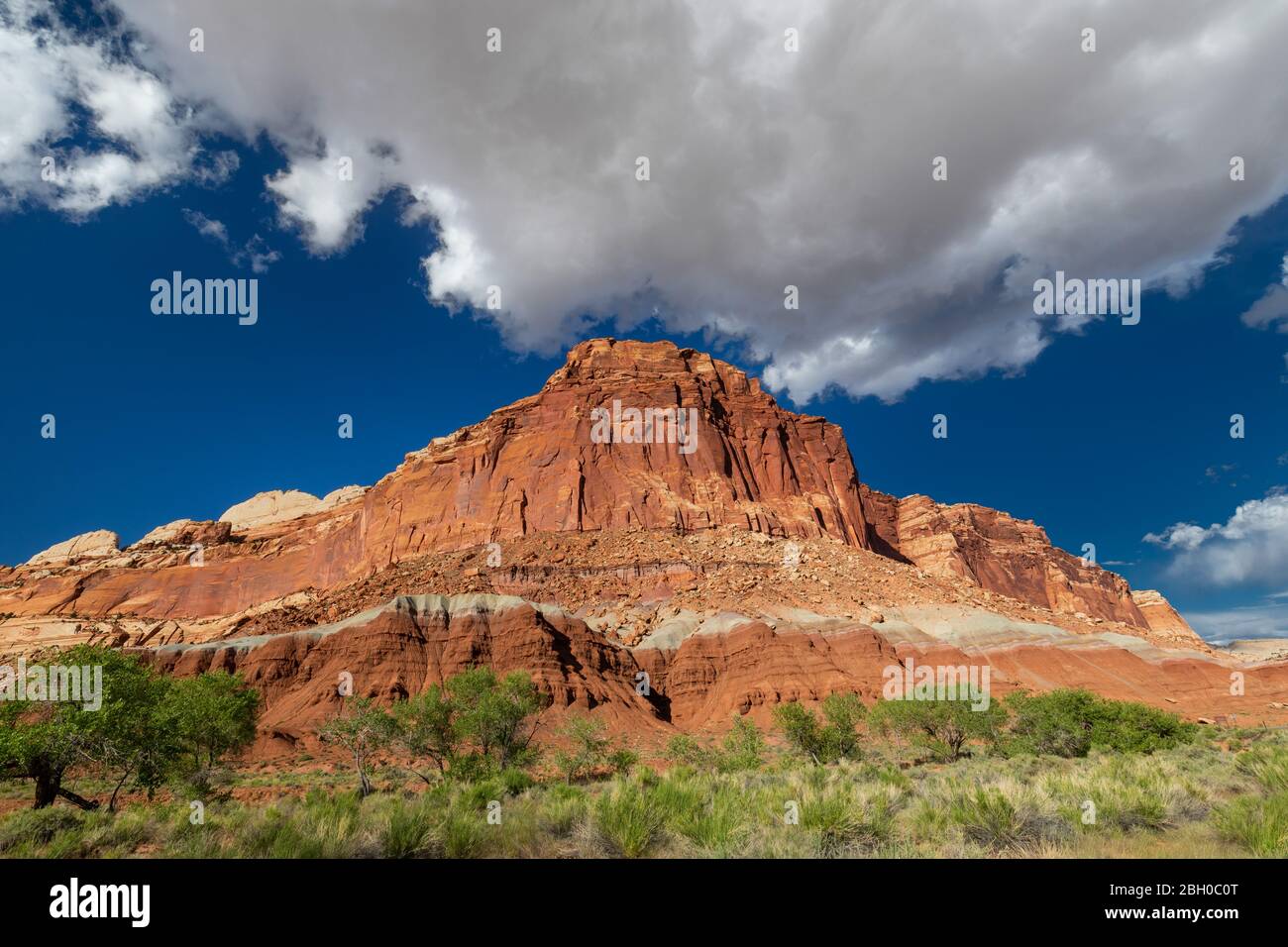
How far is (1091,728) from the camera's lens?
27094 millimetres

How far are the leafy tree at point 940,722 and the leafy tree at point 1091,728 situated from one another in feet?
4.14

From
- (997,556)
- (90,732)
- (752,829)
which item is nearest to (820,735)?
(752,829)

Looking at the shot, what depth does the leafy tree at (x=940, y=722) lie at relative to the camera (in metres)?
29.5

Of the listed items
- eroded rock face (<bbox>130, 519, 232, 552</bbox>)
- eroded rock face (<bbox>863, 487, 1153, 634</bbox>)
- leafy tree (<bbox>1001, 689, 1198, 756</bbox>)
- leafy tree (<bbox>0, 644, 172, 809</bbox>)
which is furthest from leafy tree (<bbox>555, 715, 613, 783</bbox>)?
eroded rock face (<bbox>130, 519, 232, 552</bbox>)

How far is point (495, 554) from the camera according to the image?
259ft

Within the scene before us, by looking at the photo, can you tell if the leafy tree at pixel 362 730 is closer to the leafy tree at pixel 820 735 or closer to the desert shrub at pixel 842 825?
the leafy tree at pixel 820 735

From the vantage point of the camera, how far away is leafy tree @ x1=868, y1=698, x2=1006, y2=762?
29.5m

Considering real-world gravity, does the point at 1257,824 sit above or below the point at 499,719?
above

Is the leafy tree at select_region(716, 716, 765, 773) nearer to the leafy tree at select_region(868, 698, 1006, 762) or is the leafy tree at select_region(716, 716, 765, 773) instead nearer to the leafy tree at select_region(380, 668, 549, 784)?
the leafy tree at select_region(868, 698, 1006, 762)

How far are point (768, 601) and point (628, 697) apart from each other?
65.7 feet

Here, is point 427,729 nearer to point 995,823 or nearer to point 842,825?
point 842,825

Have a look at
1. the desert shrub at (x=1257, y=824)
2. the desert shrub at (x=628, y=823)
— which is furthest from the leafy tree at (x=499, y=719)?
the desert shrub at (x=1257, y=824)

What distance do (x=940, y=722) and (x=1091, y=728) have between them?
6.44 metres
